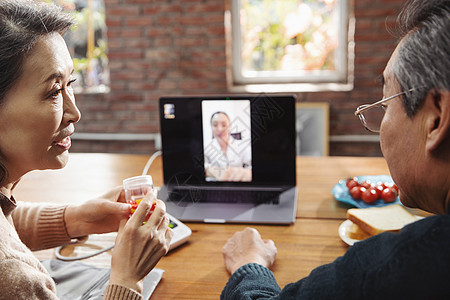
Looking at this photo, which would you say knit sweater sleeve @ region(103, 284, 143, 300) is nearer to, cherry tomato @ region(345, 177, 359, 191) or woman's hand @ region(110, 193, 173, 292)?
woman's hand @ region(110, 193, 173, 292)

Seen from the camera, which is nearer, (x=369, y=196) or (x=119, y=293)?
(x=119, y=293)

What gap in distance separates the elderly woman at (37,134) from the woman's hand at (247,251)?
0.18 m

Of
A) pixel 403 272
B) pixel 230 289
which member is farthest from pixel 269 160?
pixel 403 272

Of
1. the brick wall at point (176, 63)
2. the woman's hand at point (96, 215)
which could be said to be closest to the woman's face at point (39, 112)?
the woman's hand at point (96, 215)

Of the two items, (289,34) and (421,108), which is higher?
(289,34)

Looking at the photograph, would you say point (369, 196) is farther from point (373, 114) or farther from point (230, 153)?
point (373, 114)

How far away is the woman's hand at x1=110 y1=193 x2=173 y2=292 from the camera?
0.90m

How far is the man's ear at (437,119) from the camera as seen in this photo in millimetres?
652

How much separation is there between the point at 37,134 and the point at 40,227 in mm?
398

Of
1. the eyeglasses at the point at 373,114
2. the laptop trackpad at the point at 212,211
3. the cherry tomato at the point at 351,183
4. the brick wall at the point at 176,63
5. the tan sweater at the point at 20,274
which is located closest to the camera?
the tan sweater at the point at 20,274

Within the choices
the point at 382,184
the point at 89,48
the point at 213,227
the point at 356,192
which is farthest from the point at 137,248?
the point at 89,48

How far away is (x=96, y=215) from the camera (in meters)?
1.21

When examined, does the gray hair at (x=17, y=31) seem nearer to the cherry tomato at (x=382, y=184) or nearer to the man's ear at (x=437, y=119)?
the man's ear at (x=437, y=119)

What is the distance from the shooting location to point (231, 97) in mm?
1440
